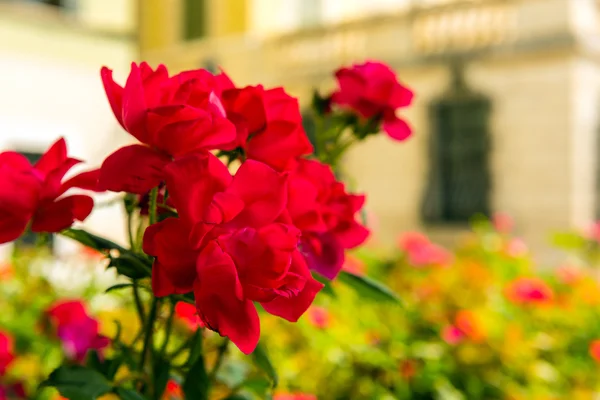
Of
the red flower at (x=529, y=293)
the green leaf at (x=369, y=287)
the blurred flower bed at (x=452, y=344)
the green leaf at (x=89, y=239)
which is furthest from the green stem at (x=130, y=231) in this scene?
the red flower at (x=529, y=293)

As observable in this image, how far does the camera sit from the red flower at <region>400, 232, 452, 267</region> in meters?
2.54

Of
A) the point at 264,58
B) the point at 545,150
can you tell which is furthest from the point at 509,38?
the point at 264,58

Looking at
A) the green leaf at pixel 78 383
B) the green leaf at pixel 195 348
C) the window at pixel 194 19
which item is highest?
the window at pixel 194 19

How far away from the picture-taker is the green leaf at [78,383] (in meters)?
0.62

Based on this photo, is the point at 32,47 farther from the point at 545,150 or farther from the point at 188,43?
the point at 545,150

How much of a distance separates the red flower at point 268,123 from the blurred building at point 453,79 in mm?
6398

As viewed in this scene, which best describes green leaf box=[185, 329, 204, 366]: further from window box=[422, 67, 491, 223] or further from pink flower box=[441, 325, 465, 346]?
window box=[422, 67, 491, 223]

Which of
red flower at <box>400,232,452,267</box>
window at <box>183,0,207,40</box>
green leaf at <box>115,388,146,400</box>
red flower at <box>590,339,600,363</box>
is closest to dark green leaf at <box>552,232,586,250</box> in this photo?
red flower at <box>400,232,452,267</box>

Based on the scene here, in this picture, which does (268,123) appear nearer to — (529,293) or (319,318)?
(319,318)

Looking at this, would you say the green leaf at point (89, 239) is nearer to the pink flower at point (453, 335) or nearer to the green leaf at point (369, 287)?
the green leaf at point (369, 287)

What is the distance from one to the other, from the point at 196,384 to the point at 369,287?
0.20 meters

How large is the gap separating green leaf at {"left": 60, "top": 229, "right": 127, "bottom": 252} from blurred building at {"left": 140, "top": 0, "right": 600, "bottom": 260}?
645 centimetres

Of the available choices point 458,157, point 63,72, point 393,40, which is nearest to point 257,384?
point 63,72

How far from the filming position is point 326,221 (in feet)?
2.10
